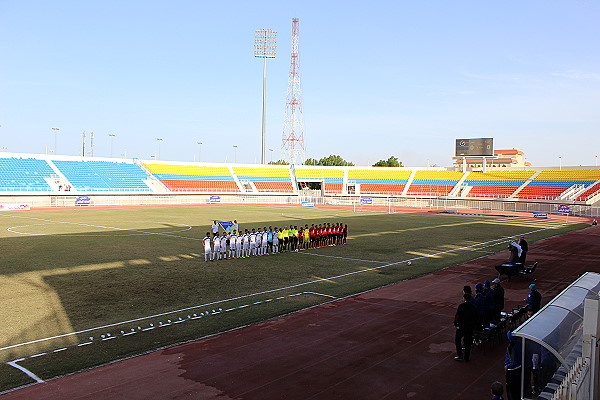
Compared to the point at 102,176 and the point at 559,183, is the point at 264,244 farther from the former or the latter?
the point at 559,183

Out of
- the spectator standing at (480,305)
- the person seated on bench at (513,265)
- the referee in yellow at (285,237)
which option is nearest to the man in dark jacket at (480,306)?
the spectator standing at (480,305)

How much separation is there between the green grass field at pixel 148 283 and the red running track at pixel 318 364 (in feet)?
3.02

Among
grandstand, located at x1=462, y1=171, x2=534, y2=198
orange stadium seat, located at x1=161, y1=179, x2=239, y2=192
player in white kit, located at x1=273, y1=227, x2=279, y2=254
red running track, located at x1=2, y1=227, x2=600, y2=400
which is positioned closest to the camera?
red running track, located at x1=2, y1=227, x2=600, y2=400

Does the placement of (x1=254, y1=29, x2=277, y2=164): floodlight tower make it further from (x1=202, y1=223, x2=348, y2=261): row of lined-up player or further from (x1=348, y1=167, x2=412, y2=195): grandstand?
(x1=202, y1=223, x2=348, y2=261): row of lined-up player

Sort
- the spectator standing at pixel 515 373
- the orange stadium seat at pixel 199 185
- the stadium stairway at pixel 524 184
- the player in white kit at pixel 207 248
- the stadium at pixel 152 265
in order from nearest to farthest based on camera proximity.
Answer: the spectator standing at pixel 515 373 < the stadium at pixel 152 265 < the player in white kit at pixel 207 248 < the stadium stairway at pixel 524 184 < the orange stadium seat at pixel 199 185

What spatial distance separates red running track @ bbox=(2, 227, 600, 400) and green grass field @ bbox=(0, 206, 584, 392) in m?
0.92

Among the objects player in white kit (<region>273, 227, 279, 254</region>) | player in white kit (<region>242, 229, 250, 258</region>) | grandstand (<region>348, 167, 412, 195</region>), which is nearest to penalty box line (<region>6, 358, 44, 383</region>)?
player in white kit (<region>242, 229, 250, 258</region>)

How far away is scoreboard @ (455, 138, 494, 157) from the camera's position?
81.0 meters

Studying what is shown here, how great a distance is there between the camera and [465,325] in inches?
411

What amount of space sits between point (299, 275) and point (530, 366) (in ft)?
40.1

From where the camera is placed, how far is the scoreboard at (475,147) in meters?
81.0

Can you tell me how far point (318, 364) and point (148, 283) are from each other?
964 cm

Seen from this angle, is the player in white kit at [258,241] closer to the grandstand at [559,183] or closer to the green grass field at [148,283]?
the green grass field at [148,283]

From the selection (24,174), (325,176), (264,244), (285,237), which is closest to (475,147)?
(325,176)
